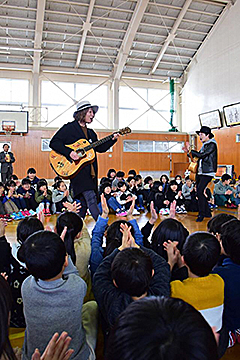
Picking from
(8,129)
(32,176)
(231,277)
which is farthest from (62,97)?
(231,277)

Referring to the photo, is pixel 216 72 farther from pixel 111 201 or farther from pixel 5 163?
pixel 5 163

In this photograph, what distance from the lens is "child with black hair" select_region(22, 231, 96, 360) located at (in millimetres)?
1190

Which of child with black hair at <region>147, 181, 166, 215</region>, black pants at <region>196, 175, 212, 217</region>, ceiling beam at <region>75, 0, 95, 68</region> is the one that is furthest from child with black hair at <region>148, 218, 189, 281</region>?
ceiling beam at <region>75, 0, 95, 68</region>

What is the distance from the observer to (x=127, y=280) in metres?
1.16

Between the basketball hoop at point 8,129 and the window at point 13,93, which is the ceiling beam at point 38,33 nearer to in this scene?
the window at point 13,93

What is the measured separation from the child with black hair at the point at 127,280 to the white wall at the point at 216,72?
32.9ft

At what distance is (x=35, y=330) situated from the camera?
1.21 meters

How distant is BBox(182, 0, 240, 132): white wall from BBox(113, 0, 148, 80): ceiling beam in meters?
3.04

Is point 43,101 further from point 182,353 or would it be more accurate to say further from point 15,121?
point 182,353

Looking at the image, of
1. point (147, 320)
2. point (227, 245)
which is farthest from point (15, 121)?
point (147, 320)

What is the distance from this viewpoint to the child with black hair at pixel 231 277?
58.6 inches

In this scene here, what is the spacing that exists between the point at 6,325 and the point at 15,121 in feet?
36.9

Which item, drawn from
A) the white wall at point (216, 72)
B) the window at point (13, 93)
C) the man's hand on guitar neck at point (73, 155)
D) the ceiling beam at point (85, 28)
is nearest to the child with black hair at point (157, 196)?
the man's hand on guitar neck at point (73, 155)

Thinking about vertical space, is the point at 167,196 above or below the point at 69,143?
below
